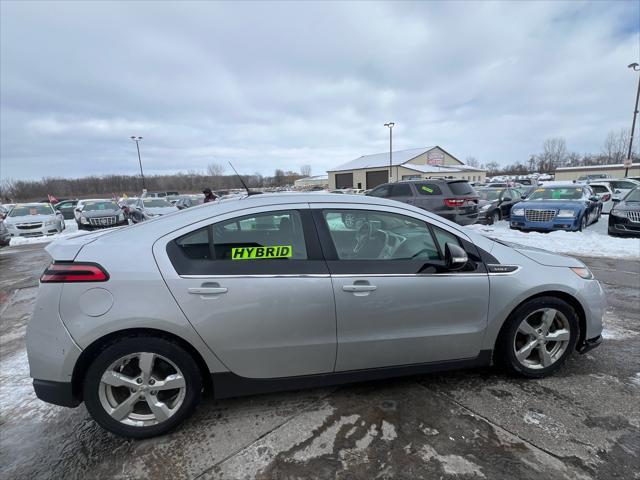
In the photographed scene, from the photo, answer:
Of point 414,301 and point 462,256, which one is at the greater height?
point 462,256

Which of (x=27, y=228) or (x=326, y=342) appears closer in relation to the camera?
(x=326, y=342)

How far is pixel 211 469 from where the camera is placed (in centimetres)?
218

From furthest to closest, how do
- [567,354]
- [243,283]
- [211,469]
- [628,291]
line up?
1. [628,291]
2. [567,354]
3. [243,283]
4. [211,469]

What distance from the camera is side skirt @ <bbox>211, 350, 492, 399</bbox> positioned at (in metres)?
2.47

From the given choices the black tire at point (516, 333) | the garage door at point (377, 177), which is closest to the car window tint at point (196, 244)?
the black tire at point (516, 333)

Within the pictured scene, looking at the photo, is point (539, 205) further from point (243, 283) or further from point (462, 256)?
point (243, 283)

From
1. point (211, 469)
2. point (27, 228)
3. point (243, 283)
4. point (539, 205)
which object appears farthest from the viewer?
point (27, 228)

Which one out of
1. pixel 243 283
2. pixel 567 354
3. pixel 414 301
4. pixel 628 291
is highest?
pixel 243 283

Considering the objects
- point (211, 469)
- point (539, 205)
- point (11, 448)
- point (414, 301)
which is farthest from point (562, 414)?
point (539, 205)

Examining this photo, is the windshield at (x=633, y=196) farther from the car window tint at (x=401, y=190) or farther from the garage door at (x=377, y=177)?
the garage door at (x=377, y=177)

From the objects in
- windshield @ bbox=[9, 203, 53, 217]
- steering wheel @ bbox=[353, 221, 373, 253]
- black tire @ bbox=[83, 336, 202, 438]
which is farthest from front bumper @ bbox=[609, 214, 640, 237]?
windshield @ bbox=[9, 203, 53, 217]

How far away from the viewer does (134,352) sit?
2273 millimetres

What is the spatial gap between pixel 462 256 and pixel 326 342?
1.19 meters

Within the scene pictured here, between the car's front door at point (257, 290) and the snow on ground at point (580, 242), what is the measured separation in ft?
22.5
